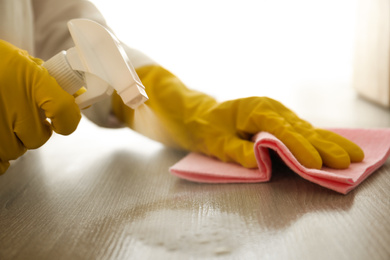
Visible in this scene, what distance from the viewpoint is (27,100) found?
57cm

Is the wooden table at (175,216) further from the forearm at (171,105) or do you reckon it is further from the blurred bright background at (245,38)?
the blurred bright background at (245,38)

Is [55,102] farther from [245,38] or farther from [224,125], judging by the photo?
[245,38]

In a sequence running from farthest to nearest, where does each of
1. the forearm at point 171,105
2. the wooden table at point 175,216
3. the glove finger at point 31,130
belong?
the forearm at point 171,105 → the glove finger at point 31,130 → the wooden table at point 175,216

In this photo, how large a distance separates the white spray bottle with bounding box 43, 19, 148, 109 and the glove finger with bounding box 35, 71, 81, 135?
0.02 meters

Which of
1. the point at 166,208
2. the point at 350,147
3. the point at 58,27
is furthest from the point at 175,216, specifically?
the point at 58,27

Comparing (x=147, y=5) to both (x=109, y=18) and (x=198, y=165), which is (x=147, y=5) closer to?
(x=109, y=18)

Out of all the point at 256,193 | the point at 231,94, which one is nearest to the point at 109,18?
the point at 231,94

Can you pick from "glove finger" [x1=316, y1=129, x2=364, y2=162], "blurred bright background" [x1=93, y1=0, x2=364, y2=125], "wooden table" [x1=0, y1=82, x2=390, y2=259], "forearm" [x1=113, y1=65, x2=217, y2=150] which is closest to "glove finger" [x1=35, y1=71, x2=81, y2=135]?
"wooden table" [x1=0, y1=82, x2=390, y2=259]

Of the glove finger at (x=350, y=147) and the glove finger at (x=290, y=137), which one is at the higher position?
the glove finger at (x=290, y=137)

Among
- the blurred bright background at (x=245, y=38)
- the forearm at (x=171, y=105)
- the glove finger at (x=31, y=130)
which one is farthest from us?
the blurred bright background at (x=245, y=38)

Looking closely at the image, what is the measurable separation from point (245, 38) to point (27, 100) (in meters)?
1.31

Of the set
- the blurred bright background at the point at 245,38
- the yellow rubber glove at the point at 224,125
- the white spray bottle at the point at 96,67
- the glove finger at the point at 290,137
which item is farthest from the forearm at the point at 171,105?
the blurred bright background at the point at 245,38

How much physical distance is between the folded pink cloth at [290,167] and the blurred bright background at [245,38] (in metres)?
0.84

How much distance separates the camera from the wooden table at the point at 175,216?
0.47m
